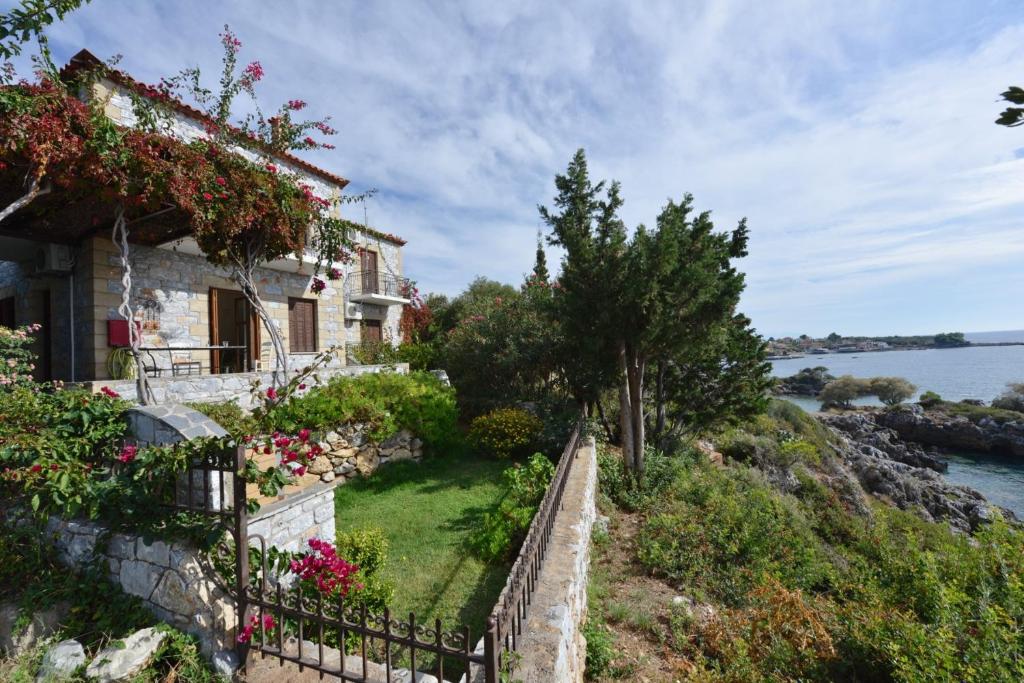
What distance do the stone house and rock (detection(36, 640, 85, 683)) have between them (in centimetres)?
503

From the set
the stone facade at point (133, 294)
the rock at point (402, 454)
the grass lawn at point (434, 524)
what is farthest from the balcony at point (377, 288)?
the grass lawn at point (434, 524)

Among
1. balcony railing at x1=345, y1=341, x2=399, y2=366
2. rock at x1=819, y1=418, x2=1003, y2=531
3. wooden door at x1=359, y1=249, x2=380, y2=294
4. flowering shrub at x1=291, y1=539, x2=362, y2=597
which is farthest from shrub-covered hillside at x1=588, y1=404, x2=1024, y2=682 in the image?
wooden door at x1=359, y1=249, x2=380, y2=294

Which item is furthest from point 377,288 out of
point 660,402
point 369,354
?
point 660,402

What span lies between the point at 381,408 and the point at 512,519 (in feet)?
13.4

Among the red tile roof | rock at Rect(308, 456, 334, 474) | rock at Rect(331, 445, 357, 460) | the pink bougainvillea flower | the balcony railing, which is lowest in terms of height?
rock at Rect(308, 456, 334, 474)

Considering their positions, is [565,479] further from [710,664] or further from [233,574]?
[233,574]

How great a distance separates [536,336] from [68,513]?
9.04m

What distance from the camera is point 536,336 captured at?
1133cm

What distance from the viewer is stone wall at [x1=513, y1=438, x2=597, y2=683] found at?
2.75m

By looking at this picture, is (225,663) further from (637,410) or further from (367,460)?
(637,410)

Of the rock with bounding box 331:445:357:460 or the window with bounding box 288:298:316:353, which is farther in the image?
the window with bounding box 288:298:316:353

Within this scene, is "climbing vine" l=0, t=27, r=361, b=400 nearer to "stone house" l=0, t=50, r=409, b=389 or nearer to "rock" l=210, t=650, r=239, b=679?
"stone house" l=0, t=50, r=409, b=389

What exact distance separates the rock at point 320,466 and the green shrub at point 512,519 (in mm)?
3373

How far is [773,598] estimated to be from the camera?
460 cm
